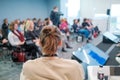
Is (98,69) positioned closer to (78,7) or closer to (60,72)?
(60,72)

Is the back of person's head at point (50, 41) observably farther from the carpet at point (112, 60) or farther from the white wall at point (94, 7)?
the white wall at point (94, 7)

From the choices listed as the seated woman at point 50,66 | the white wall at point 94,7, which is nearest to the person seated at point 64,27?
the white wall at point 94,7

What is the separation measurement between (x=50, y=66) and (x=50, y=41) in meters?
0.16

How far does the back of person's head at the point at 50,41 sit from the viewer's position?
3.99 ft

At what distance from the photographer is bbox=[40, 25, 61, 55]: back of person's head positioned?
1215mm

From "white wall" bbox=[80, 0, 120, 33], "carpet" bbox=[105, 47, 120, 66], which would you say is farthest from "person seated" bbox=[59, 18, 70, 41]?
"carpet" bbox=[105, 47, 120, 66]

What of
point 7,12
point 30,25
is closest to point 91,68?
point 30,25

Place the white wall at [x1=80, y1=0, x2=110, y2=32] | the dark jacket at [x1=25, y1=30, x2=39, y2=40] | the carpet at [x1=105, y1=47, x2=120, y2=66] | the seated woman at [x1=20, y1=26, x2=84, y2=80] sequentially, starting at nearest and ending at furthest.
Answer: the seated woman at [x1=20, y1=26, x2=84, y2=80] < the carpet at [x1=105, y1=47, x2=120, y2=66] < the dark jacket at [x1=25, y1=30, x2=39, y2=40] < the white wall at [x1=80, y1=0, x2=110, y2=32]

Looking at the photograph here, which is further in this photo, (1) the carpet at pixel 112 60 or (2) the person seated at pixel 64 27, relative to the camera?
(2) the person seated at pixel 64 27

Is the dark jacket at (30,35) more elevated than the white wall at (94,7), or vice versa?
the white wall at (94,7)

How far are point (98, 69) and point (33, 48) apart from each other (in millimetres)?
3158

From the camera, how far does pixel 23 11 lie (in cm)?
873

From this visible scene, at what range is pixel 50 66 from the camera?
47.4 inches

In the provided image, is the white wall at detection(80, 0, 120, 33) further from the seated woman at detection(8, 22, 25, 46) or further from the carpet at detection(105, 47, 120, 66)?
the carpet at detection(105, 47, 120, 66)
